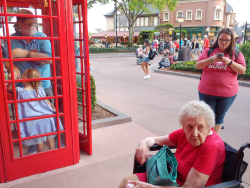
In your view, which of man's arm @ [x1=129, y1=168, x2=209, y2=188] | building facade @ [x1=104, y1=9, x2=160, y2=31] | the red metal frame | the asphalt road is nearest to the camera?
man's arm @ [x1=129, y1=168, x2=209, y2=188]

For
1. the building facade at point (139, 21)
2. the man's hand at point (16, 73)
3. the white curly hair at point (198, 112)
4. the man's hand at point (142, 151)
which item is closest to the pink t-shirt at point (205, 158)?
the white curly hair at point (198, 112)

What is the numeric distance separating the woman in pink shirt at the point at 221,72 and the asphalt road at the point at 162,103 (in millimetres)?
949

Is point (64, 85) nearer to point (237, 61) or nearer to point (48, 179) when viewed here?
point (48, 179)

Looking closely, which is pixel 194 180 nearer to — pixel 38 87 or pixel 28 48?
pixel 38 87

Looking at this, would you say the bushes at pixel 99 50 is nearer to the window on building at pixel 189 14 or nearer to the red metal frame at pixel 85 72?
the window on building at pixel 189 14

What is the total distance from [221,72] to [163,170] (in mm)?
2085

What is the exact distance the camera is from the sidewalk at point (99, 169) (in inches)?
105

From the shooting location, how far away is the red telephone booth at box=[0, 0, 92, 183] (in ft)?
7.88

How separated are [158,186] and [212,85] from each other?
2.06 metres

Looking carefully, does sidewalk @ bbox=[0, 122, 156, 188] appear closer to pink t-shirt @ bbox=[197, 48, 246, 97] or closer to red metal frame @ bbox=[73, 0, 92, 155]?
red metal frame @ bbox=[73, 0, 92, 155]

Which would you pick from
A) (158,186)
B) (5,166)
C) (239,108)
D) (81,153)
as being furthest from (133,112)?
(158,186)

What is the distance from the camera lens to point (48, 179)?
2.73 meters

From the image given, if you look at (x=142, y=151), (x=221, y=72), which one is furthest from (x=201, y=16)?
(x=142, y=151)

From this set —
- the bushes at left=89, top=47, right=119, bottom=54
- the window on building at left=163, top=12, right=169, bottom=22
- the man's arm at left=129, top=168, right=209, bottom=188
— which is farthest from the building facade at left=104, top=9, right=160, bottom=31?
the man's arm at left=129, top=168, right=209, bottom=188
